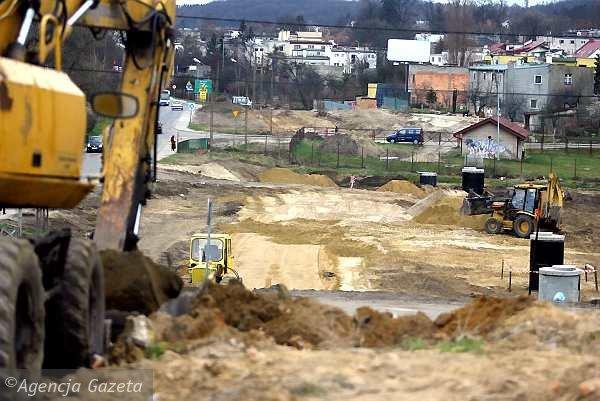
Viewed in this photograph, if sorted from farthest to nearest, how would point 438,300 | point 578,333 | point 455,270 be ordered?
point 455,270, point 438,300, point 578,333

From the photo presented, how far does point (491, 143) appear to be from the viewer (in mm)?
81500

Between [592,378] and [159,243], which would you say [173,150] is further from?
[592,378]

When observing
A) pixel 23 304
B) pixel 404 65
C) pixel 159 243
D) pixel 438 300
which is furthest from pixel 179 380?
pixel 404 65

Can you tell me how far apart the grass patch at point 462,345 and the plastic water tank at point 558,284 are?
14.1m

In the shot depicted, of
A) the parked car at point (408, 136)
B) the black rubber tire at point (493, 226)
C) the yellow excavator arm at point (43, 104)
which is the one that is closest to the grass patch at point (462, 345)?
the yellow excavator arm at point (43, 104)

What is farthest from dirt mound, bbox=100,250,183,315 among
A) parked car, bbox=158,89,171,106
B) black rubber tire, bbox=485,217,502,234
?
black rubber tire, bbox=485,217,502,234

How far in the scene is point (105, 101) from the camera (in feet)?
31.8

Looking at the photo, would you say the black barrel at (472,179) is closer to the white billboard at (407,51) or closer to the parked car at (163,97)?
the parked car at (163,97)

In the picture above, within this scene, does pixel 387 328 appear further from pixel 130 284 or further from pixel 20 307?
pixel 20 307

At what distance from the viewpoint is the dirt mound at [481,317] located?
43.8ft

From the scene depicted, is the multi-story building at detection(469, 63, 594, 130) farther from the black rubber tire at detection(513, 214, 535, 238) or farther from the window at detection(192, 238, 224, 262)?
the window at detection(192, 238, 224, 262)

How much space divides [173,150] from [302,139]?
911cm

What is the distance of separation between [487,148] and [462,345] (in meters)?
70.7

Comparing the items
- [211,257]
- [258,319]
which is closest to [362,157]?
[211,257]
